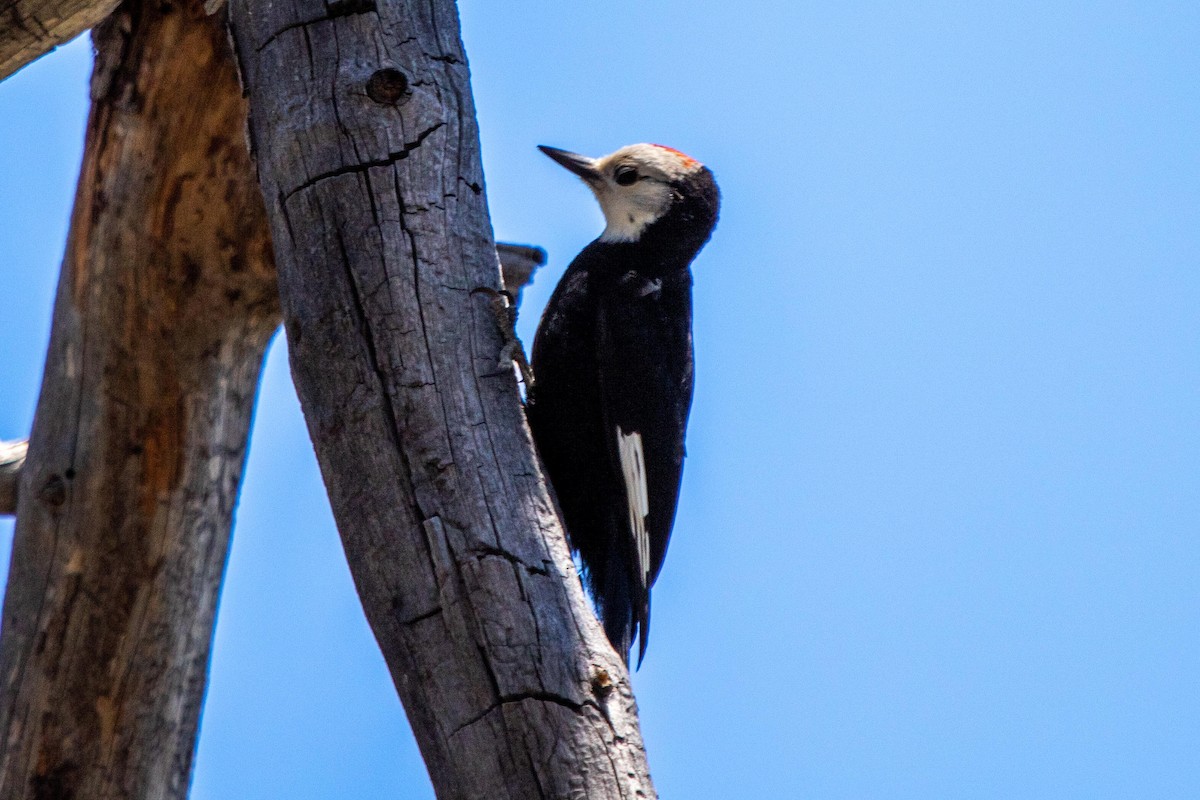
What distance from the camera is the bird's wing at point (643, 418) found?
2.81m

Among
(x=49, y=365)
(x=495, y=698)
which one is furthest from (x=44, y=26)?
(x=495, y=698)

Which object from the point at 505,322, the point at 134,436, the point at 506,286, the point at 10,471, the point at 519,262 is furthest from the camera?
the point at 519,262

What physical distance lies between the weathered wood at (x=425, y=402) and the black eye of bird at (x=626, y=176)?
1.04 metres

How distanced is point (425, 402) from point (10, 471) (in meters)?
1.95

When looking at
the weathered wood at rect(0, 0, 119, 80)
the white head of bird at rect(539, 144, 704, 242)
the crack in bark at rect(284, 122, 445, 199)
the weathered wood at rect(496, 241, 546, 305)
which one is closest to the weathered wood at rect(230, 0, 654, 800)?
the crack in bark at rect(284, 122, 445, 199)

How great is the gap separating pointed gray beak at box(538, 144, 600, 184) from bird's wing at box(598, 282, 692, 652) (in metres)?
0.64

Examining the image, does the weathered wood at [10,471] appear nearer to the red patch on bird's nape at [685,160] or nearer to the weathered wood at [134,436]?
the weathered wood at [134,436]

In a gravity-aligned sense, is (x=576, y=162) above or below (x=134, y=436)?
above

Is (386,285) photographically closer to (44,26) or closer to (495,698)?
(495,698)

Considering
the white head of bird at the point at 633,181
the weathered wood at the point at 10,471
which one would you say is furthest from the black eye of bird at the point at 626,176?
the weathered wood at the point at 10,471

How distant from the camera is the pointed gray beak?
3.57 meters

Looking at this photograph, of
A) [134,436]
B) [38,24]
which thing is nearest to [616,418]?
[134,436]

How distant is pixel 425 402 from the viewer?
2096mm

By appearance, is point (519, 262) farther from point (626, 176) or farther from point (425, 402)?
point (425, 402)
